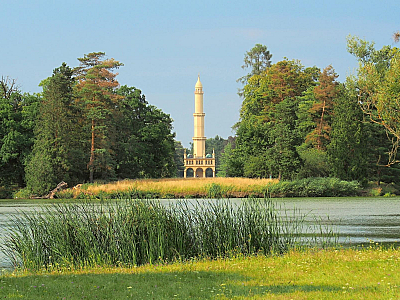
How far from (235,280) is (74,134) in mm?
39556

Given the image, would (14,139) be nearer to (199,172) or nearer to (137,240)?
(137,240)

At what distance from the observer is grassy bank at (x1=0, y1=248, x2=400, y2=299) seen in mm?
7262

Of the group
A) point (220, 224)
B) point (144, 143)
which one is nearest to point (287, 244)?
point (220, 224)

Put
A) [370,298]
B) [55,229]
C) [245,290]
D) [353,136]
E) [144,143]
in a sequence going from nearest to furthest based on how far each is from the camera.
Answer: [370,298], [245,290], [55,229], [353,136], [144,143]

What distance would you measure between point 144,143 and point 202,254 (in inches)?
1742

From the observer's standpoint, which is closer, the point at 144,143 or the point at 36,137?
the point at 36,137

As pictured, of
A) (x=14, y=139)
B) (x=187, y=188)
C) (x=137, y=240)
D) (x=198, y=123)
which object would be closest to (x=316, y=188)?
(x=187, y=188)

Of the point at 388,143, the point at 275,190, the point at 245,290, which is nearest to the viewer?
the point at 245,290

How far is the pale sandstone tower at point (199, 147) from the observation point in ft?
342

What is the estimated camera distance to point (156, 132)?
5522cm

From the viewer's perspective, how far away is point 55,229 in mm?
10820

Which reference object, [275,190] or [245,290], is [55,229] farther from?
[275,190]

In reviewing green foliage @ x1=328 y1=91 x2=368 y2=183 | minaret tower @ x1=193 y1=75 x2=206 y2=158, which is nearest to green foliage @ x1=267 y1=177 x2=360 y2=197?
green foliage @ x1=328 y1=91 x2=368 y2=183

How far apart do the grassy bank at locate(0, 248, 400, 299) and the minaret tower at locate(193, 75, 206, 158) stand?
315 ft
